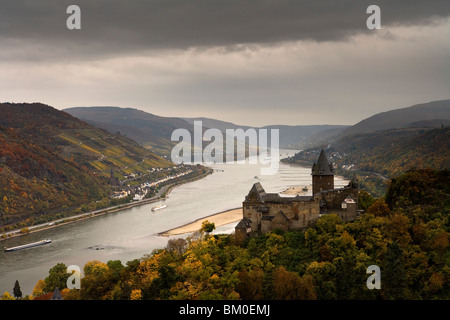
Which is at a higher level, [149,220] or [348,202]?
[348,202]

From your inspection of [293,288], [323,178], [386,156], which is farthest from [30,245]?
[386,156]

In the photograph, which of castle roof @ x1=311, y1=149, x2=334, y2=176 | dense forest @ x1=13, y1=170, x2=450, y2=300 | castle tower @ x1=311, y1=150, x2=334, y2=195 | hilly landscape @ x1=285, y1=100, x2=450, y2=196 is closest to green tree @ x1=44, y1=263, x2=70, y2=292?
dense forest @ x1=13, y1=170, x2=450, y2=300

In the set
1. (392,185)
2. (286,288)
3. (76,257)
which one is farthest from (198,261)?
(76,257)

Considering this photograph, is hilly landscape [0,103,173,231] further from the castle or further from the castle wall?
the castle wall

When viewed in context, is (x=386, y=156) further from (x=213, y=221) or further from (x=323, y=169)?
(x=323, y=169)

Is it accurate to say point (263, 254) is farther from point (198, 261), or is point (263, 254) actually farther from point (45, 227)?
point (45, 227)
